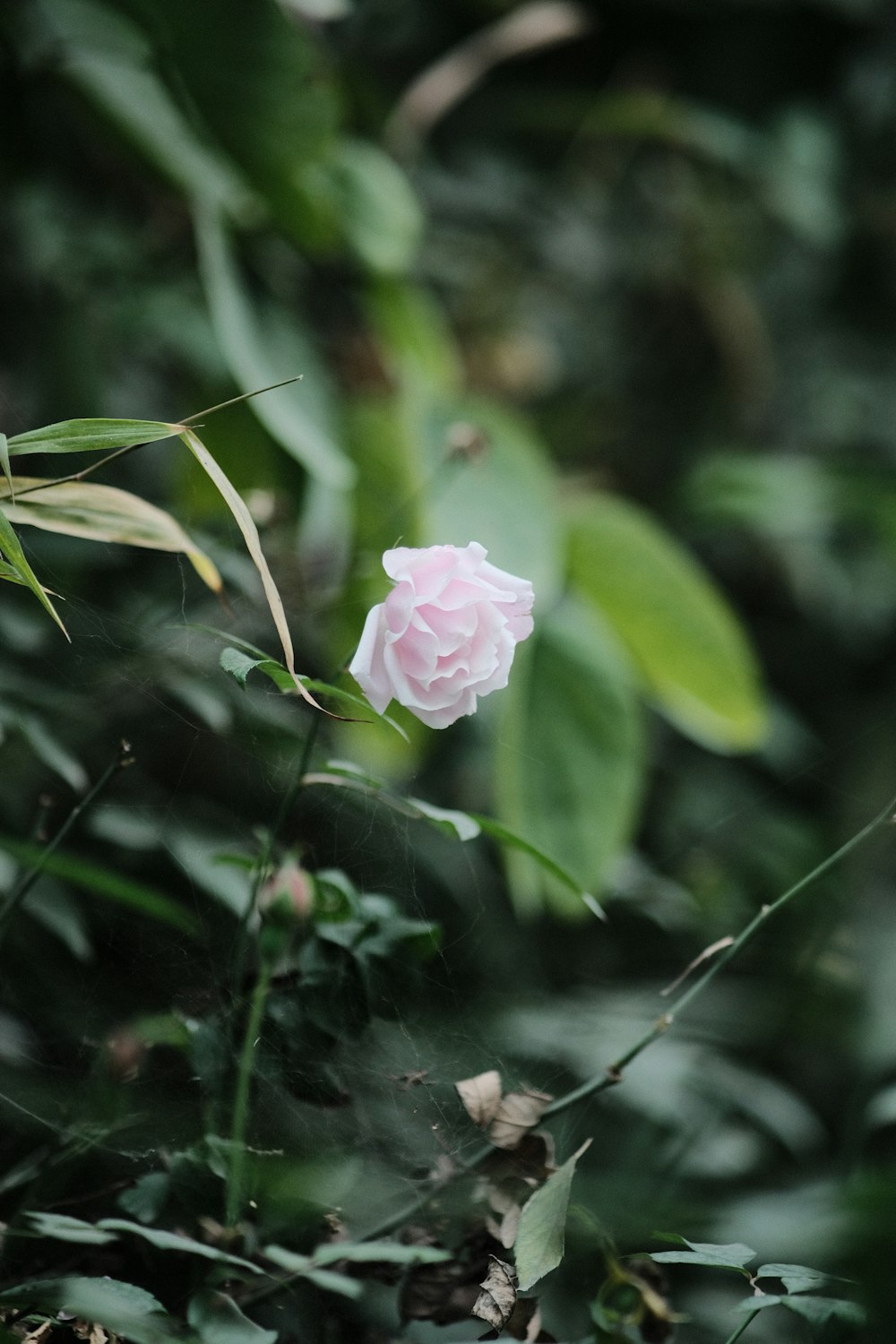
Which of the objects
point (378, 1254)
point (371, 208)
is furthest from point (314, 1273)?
point (371, 208)

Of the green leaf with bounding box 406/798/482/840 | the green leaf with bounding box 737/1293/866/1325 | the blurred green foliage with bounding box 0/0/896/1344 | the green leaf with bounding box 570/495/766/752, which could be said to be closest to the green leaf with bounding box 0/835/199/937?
the blurred green foliage with bounding box 0/0/896/1344

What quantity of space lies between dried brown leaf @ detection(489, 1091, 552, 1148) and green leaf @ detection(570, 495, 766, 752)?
56 centimetres

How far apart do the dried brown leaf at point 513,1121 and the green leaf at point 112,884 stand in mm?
129

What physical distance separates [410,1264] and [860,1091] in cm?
58

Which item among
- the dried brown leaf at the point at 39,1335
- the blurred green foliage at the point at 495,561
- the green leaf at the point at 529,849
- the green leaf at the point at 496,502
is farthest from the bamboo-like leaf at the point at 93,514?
the green leaf at the point at 496,502

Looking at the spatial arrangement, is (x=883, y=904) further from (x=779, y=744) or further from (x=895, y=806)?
(x=895, y=806)

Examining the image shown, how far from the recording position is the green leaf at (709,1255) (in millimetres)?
274

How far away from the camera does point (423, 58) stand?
1362 millimetres

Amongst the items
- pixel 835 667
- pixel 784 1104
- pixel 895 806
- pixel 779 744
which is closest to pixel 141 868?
pixel 895 806

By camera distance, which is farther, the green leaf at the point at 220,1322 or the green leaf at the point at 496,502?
the green leaf at the point at 496,502

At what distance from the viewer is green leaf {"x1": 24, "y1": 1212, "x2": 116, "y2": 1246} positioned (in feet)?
0.94

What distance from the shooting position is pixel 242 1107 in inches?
11.8

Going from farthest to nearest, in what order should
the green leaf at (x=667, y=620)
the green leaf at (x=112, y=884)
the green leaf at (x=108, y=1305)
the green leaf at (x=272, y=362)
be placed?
the green leaf at (x=667, y=620), the green leaf at (x=272, y=362), the green leaf at (x=112, y=884), the green leaf at (x=108, y=1305)

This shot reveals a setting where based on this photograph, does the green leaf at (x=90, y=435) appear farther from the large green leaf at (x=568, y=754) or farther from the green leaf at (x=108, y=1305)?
the large green leaf at (x=568, y=754)
